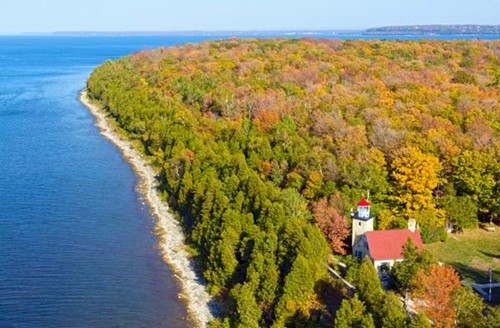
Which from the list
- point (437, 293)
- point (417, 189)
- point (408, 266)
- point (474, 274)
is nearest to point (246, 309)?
point (408, 266)

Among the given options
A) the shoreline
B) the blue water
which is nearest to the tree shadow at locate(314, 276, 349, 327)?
the shoreline

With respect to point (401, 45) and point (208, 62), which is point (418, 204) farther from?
point (401, 45)

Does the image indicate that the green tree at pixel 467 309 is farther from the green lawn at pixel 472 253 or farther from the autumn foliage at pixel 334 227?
the autumn foliage at pixel 334 227

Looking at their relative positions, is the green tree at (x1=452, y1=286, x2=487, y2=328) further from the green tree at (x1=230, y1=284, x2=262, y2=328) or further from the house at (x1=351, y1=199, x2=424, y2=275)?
the green tree at (x1=230, y1=284, x2=262, y2=328)

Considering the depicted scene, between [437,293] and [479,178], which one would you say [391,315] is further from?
[479,178]

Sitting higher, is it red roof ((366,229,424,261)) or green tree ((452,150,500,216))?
green tree ((452,150,500,216))

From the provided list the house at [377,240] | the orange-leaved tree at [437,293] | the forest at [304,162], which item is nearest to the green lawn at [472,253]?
the forest at [304,162]
